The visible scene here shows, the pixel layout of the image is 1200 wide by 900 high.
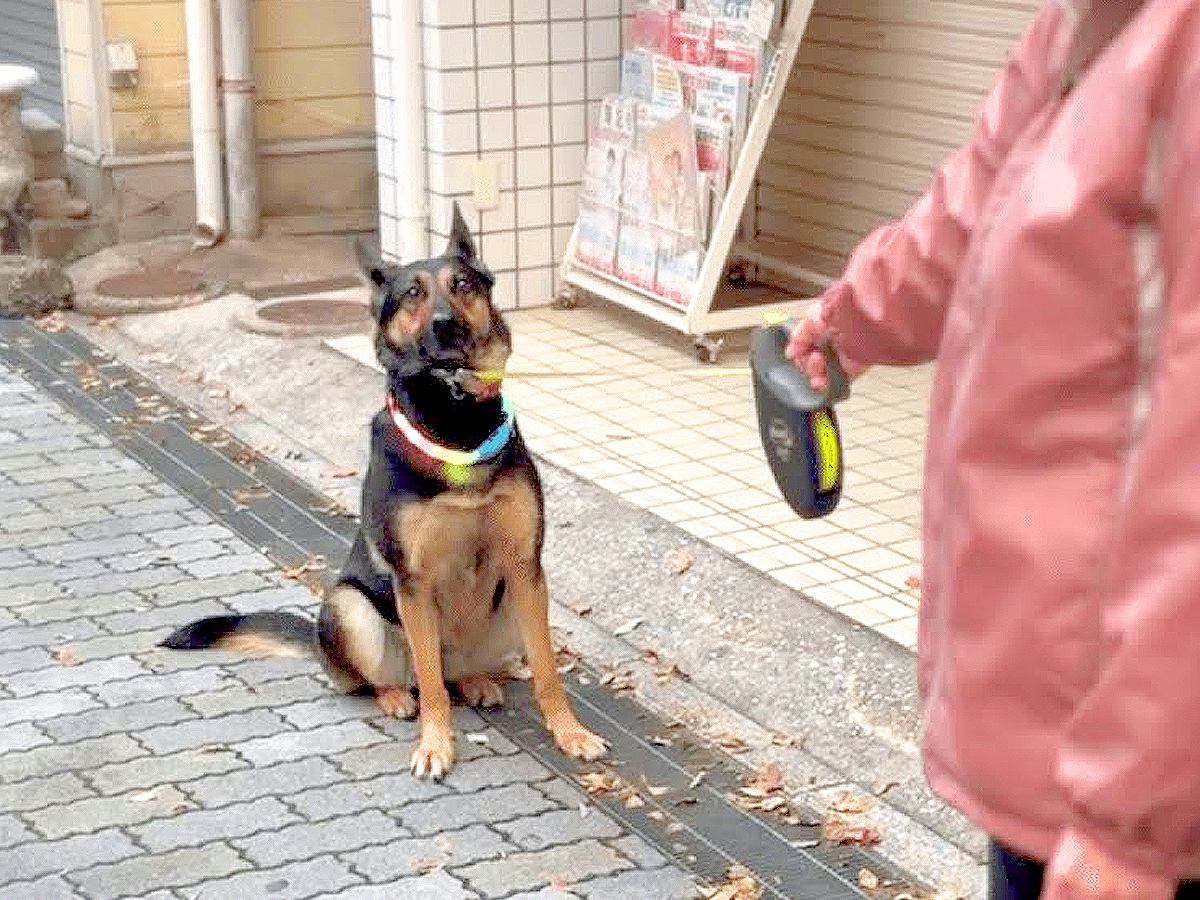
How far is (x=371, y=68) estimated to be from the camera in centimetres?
1058

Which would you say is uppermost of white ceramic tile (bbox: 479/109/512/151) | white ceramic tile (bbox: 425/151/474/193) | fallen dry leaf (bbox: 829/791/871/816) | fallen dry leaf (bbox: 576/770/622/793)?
white ceramic tile (bbox: 479/109/512/151)

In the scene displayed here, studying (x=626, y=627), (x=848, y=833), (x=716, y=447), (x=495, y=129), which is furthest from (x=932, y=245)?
(x=495, y=129)

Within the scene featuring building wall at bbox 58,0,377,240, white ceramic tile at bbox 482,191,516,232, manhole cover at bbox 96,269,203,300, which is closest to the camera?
white ceramic tile at bbox 482,191,516,232

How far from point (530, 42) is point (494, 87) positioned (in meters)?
0.25

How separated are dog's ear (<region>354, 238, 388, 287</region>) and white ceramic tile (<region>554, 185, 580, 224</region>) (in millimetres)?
3874

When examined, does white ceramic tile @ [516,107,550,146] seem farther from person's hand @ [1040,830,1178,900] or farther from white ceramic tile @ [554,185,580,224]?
person's hand @ [1040,830,1178,900]

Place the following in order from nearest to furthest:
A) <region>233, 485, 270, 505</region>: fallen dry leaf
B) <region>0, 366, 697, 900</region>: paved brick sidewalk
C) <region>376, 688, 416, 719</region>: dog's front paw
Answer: <region>0, 366, 697, 900</region>: paved brick sidewalk < <region>376, 688, 416, 719</region>: dog's front paw < <region>233, 485, 270, 505</region>: fallen dry leaf

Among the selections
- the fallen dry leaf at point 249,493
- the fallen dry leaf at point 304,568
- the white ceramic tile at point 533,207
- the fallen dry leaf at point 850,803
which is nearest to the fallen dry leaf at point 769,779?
the fallen dry leaf at point 850,803

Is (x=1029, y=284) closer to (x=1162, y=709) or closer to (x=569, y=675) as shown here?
(x=1162, y=709)

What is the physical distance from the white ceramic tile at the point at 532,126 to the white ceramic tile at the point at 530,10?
0.38 metres

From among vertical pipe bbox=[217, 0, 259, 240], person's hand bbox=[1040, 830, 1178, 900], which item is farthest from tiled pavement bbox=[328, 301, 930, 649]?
person's hand bbox=[1040, 830, 1178, 900]

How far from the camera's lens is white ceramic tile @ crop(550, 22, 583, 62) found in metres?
8.62

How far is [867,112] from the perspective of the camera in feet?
28.0

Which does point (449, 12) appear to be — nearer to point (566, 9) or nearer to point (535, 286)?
point (566, 9)
